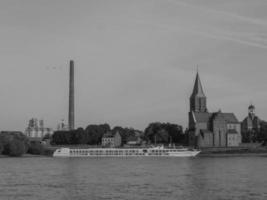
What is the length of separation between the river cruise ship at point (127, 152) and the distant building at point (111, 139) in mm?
39837

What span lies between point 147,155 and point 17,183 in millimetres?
78849

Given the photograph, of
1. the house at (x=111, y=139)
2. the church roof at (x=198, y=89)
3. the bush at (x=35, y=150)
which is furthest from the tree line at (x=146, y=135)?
the bush at (x=35, y=150)

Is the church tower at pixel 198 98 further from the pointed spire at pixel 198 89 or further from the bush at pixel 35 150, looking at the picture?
the bush at pixel 35 150

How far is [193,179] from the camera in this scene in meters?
46.8

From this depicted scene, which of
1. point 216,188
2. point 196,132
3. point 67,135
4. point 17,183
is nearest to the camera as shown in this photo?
point 216,188

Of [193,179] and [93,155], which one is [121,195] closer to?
[193,179]

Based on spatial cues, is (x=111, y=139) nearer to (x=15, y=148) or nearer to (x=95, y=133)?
(x=95, y=133)

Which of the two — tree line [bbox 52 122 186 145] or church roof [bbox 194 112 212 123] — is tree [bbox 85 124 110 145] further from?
church roof [bbox 194 112 212 123]

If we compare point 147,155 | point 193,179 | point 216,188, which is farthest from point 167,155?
point 216,188

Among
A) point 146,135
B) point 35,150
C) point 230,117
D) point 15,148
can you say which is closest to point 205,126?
point 230,117

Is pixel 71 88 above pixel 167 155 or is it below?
above

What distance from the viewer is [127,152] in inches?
4852

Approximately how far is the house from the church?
29.0 m

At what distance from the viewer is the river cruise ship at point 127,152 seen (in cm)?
12025
